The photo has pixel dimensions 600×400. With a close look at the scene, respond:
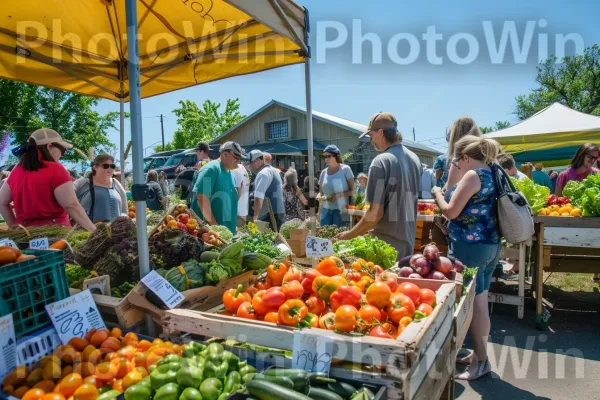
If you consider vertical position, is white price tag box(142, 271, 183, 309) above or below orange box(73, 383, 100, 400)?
above

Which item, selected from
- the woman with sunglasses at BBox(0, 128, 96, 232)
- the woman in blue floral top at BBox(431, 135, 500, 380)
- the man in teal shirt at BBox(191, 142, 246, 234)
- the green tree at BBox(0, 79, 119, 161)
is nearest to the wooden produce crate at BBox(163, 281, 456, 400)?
the woman in blue floral top at BBox(431, 135, 500, 380)

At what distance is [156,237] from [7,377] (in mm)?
1284

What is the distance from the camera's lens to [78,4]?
12.1 feet

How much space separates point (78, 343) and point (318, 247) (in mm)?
1421

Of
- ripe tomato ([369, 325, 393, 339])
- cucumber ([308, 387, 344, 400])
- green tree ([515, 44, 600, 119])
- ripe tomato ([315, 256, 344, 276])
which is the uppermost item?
green tree ([515, 44, 600, 119])

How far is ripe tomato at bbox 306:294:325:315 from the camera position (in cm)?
196

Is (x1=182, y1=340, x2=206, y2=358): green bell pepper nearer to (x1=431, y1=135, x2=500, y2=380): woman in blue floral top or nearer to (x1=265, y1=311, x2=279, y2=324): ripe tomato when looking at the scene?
(x1=265, y1=311, x2=279, y2=324): ripe tomato

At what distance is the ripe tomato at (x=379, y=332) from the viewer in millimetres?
1688

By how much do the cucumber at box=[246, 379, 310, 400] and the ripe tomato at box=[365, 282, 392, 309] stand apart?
61 centimetres

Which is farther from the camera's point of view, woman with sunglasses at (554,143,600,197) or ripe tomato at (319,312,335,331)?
woman with sunglasses at (554,143,600,197)

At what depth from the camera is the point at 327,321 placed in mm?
1797

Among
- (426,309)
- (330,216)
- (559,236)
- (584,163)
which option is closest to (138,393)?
(426,309)

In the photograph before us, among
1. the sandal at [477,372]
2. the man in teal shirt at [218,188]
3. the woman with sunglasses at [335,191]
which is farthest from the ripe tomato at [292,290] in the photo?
the woman with sunglasses at [335,191]

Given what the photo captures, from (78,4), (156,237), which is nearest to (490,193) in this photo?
(156,237)
